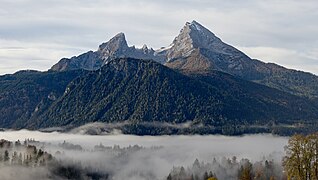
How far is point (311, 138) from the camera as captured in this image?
277ft

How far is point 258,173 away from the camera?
188m

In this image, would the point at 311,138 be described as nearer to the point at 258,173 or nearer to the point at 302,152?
the point at 302,152

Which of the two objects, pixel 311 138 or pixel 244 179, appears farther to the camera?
pixel 244 179

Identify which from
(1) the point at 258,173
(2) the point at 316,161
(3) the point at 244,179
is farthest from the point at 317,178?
(1) the point at 258,173

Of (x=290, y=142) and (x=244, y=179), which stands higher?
(x=290, y=142)

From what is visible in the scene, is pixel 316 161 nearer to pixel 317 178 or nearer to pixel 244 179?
pixel 317 178

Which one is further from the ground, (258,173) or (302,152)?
(302,152)

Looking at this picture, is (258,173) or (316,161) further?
(258,173)

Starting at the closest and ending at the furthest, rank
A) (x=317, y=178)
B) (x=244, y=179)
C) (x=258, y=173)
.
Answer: (x=317, y=178) → (x=244, y=179) → (x=258, y=173)

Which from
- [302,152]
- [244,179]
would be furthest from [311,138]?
[244,179]

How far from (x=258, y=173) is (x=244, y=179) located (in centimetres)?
4785

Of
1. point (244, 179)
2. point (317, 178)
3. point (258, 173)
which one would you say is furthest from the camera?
point (258, 173)

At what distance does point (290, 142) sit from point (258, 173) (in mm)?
106148

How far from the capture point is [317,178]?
83188mm
